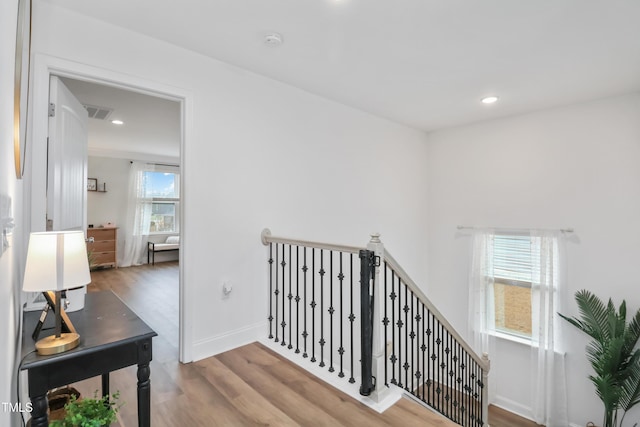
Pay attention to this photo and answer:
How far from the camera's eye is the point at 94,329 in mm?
1436

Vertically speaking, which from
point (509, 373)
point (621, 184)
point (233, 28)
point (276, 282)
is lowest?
point (509, 373)

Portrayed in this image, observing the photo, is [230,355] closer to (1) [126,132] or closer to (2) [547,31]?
(2) [547,31]

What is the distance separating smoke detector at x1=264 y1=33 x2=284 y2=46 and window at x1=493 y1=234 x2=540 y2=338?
3.76 meters

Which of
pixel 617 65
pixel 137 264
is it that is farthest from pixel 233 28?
pixel 137 264

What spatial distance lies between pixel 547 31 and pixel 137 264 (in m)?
7.98

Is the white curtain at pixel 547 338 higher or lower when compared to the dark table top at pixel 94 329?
lower

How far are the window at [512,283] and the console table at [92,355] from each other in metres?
4.35

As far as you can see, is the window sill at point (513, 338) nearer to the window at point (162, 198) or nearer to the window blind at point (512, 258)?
the window blind at point (512, 258)

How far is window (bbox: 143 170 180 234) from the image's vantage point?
25.0 ft

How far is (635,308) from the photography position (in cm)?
340

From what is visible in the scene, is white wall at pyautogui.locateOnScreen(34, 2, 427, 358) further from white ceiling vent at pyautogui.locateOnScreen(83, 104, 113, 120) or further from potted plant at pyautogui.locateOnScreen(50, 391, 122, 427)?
white ceiling vent at pyautogui.locateOnScreen(83, 104, 113, 120)

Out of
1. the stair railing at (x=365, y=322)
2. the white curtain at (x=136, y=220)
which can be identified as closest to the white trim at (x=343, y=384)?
the stair railing at (x=365, y=322)

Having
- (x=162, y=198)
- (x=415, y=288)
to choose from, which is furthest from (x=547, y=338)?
(x=162, y=198)

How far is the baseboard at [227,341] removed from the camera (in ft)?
8.27
